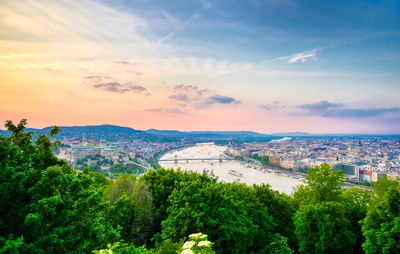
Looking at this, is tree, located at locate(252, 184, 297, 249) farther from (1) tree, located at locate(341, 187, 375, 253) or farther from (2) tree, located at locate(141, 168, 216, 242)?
(2) tree, located at locate(141, 168, 216, 242)

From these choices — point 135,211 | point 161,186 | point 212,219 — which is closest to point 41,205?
point 212,219

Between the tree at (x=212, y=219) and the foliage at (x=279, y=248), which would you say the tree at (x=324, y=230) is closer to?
the foliage at (x=279, y=248)

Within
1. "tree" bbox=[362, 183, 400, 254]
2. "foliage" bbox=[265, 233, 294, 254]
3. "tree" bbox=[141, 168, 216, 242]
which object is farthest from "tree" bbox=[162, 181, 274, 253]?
"tree" bbox=[362, 183, 400, 254]

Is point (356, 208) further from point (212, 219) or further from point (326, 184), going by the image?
point (212, 219)

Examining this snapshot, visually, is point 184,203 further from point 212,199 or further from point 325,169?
point 325,169

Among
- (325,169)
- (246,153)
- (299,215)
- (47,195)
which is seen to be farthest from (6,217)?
(246,153)

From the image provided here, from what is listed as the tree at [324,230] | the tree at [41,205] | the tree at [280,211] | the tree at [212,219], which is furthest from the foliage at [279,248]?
the tree at [41,205]
